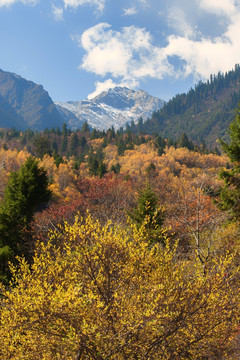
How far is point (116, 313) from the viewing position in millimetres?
6148

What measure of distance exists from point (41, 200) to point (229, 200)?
50.8 ft

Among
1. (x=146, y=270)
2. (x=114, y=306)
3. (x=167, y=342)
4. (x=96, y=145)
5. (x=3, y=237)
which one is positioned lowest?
(x=3, y=237)

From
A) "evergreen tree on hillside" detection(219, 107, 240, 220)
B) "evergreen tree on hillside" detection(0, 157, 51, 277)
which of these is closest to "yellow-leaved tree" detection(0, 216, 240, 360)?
"evergreen tree on hillside" detection(219, 107, 240, 220)

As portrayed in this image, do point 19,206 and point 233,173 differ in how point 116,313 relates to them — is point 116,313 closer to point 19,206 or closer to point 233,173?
point 233,173

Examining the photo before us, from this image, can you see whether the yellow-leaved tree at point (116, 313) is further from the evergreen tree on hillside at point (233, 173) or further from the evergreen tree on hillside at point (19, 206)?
the evergreen tree on hillside at point (19, 206)

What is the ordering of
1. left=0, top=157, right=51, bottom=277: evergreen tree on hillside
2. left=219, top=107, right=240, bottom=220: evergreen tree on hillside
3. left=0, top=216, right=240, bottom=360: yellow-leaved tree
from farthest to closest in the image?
left=0, top=157, right=51, bottom=277: evergreen tree on hillside
left=219, top=107, right=240, bottom=220: evergreen tree on hillside
left=0, top=216, right=240, bottom=360: yellow-leaved tree

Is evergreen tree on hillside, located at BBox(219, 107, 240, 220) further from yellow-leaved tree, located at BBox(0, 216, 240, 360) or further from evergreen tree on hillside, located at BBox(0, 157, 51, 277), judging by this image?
evergreen tree on hillside, located at BBox(0, 157, 51, 277)

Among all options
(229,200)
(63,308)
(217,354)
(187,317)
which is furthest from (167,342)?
(229,200)

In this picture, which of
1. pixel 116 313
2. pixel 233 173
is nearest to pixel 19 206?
pixel 116 313

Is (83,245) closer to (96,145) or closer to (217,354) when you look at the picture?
(217,354)

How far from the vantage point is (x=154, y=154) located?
3433 inches

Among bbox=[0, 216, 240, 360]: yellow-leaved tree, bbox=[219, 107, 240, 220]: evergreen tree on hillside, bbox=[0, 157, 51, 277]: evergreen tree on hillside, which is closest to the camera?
bbox=[0, 216, 240, 360]: yellow-leaved tree

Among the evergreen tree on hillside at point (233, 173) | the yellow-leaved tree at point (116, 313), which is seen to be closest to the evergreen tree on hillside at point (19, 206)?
the yellow-leaved tree at point (116, 313)

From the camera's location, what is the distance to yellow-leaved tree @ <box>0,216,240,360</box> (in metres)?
5.30
